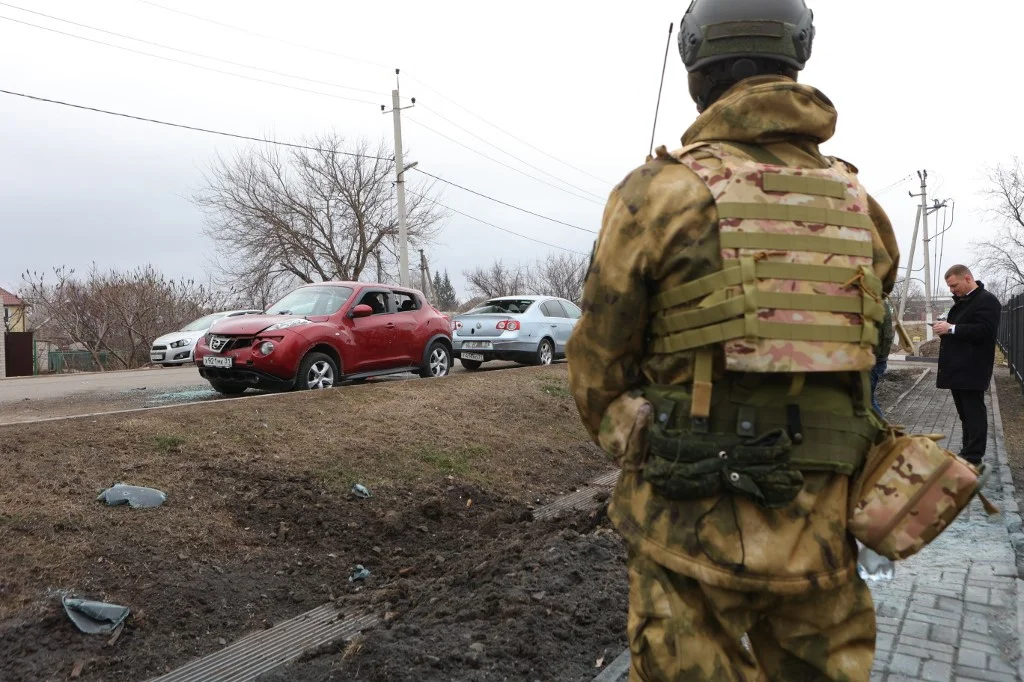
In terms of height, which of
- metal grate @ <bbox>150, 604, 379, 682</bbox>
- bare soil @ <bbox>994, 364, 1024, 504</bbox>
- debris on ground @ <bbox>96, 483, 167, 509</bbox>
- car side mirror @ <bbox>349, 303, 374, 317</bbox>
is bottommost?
metal grate @ <bbox>150, 604, 379, 682</bbox>

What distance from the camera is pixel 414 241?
42.4 m

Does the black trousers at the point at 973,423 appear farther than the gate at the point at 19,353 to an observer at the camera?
No

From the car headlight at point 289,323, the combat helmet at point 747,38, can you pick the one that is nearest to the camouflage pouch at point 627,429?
the combat helmet at point 747,38

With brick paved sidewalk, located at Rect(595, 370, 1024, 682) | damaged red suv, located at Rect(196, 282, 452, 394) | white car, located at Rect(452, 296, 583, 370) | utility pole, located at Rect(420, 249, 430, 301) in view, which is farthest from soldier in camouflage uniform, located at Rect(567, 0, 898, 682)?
utility pole, located at Rect(420, 249, 430, 301)

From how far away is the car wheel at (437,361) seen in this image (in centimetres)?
1202

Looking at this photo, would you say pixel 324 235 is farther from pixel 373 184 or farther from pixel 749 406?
pixel 749 406

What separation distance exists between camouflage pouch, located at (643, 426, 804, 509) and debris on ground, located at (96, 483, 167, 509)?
439 cm

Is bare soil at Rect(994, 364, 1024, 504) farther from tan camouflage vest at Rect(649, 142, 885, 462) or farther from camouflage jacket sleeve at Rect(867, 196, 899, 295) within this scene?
tan camouflage vest at Rect(649, 142, 885, 462)

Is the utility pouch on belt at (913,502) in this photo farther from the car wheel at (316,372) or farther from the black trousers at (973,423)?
the car wheel at (316,372)

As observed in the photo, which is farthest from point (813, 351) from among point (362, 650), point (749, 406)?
point (362, 650)

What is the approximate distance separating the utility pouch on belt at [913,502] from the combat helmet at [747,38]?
100cm

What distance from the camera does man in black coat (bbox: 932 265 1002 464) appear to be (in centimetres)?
715

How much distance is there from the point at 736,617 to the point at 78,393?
37.0 feet

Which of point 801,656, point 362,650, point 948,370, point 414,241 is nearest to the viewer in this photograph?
point 801,656
